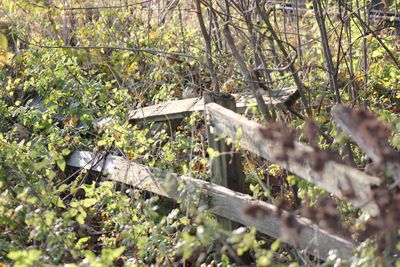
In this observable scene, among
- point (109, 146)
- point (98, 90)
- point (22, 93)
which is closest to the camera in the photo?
point (109, 146)

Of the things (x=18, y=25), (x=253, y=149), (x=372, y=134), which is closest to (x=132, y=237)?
(x=253, y=149)

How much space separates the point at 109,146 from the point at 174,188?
3.63 ft

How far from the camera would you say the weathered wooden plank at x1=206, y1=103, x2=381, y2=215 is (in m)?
3.27

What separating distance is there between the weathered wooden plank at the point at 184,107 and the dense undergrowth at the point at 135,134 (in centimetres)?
7

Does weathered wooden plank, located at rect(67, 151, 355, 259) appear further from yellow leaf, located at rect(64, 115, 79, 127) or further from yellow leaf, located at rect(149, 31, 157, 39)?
yellow leaf, located at rect(149, 31, 157, 39)

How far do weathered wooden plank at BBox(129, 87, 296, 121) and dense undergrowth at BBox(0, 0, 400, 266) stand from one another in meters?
0.07

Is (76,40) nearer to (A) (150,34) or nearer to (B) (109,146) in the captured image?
(A) (150,34)

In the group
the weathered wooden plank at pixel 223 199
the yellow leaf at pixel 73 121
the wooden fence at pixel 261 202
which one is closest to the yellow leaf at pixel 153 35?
the yellow leaf at pixel 73 121

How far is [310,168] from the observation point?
3.65 metres

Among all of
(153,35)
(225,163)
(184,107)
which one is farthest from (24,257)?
(153,35)

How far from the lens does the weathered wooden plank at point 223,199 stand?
3906 millimetres

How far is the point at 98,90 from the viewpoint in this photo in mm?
7133

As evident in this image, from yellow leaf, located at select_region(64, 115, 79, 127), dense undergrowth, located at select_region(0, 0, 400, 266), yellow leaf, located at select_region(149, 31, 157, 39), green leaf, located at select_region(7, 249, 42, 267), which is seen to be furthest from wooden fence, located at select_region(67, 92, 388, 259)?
yellow leaf, located at select_region(149, 31, 157, 39)

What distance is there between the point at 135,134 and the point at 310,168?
229 cm
